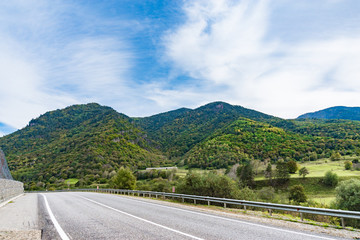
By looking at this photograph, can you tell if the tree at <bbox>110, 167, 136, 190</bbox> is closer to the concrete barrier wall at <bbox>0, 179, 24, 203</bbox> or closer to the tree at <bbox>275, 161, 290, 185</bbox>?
the concrete barrier wall at <bbox>0, 179, 24, 203</bbox>

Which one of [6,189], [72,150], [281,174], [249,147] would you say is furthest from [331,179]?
[72,150]

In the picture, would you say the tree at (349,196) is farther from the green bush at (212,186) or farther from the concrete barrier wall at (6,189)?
the concrete barrier wall at (6,189)

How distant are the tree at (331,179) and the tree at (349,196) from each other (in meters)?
51.1

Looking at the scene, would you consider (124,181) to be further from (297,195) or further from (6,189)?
(297,195)

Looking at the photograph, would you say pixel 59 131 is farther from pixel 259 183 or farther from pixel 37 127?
pixel 259 183

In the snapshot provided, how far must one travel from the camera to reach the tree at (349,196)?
104 feet

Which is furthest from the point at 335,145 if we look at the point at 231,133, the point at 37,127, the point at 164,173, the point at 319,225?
the point at 37,127

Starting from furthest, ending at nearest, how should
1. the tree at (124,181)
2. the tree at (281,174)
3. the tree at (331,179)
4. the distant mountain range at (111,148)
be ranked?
the distant mountain range at (111,148) → the tree at (281,174) → the tree at (331,179) → the tree at (124,181)

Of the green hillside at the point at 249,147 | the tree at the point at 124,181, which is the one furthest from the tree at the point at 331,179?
the tree at the point at 124,181

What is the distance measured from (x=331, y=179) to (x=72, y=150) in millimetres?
124447

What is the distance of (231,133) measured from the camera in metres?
165

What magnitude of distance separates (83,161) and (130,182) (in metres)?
70.2

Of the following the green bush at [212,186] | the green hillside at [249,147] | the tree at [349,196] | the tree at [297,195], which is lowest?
the tree at [297,195]

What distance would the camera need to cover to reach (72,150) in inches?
4811
